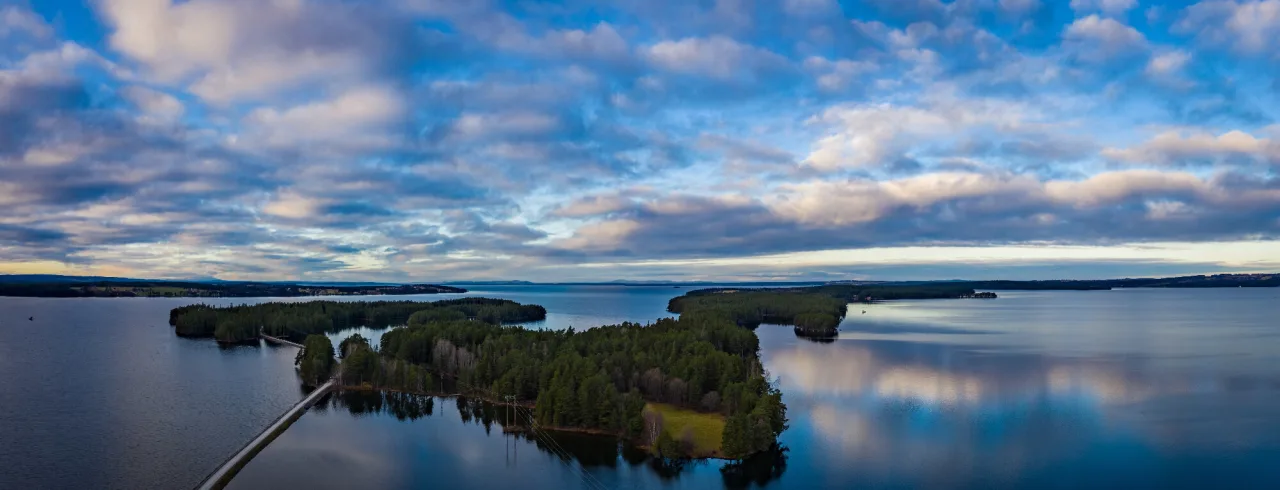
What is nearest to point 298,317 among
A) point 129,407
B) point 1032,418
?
point 129,407

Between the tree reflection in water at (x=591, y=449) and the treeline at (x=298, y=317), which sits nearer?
the tree reflection in water at (x=591, y=449)

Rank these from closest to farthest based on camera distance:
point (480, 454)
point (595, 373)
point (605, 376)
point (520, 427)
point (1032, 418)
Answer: point (480, 454)
point (520, 427)
point (605, 376)
point (1032, 418)
point (595, 373)

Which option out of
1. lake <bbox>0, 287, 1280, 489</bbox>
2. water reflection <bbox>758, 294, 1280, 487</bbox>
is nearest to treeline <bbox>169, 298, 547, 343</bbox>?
lake <bbox>0, 287, 1280, 489</bbox>

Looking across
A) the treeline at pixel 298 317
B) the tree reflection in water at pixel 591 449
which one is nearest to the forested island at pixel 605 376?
the tree reflection in water at pixel 591 449

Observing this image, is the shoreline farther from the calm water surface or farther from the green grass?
the calm water surface

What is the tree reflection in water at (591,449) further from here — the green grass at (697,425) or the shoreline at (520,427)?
the green grass at (697,425)

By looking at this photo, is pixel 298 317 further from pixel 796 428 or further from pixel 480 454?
pixel 796 428
